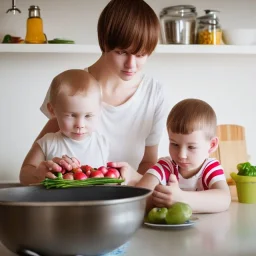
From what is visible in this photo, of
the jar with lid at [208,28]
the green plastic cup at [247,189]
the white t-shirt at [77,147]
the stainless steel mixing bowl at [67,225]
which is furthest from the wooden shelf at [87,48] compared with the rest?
the stainless steel mixing bowl at [67,225]

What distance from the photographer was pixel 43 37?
2.62 m

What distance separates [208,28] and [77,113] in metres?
1.16

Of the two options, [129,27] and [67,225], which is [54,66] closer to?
[129,27]

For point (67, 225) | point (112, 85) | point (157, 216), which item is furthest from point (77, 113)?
point (67, 225)

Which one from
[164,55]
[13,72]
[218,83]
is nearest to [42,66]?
[13,72]

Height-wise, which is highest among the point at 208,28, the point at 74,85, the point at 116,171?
the point at 208,28

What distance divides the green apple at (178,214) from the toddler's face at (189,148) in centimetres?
26

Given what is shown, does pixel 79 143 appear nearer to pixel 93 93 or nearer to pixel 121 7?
pixel 93 93

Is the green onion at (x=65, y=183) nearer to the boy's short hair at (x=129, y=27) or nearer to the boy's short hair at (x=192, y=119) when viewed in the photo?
the boy's short hair at (x=192, y=119)

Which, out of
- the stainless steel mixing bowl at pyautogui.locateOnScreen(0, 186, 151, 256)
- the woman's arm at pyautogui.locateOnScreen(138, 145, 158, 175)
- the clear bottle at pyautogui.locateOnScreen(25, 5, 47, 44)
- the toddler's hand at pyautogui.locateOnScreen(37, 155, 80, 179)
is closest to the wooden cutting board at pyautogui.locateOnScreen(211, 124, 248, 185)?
the woman's arm at pyautogui.locateOnScreen(138, 145, 158, 175)

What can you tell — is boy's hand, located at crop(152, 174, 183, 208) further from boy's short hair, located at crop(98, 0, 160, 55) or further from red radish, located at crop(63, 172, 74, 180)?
boy's short hair, located at crop(98, 0, 160, 55)

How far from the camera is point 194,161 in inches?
62.6

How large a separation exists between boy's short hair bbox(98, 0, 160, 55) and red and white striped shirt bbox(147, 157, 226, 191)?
336 millimetres

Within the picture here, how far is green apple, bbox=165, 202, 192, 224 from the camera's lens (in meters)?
1.32
